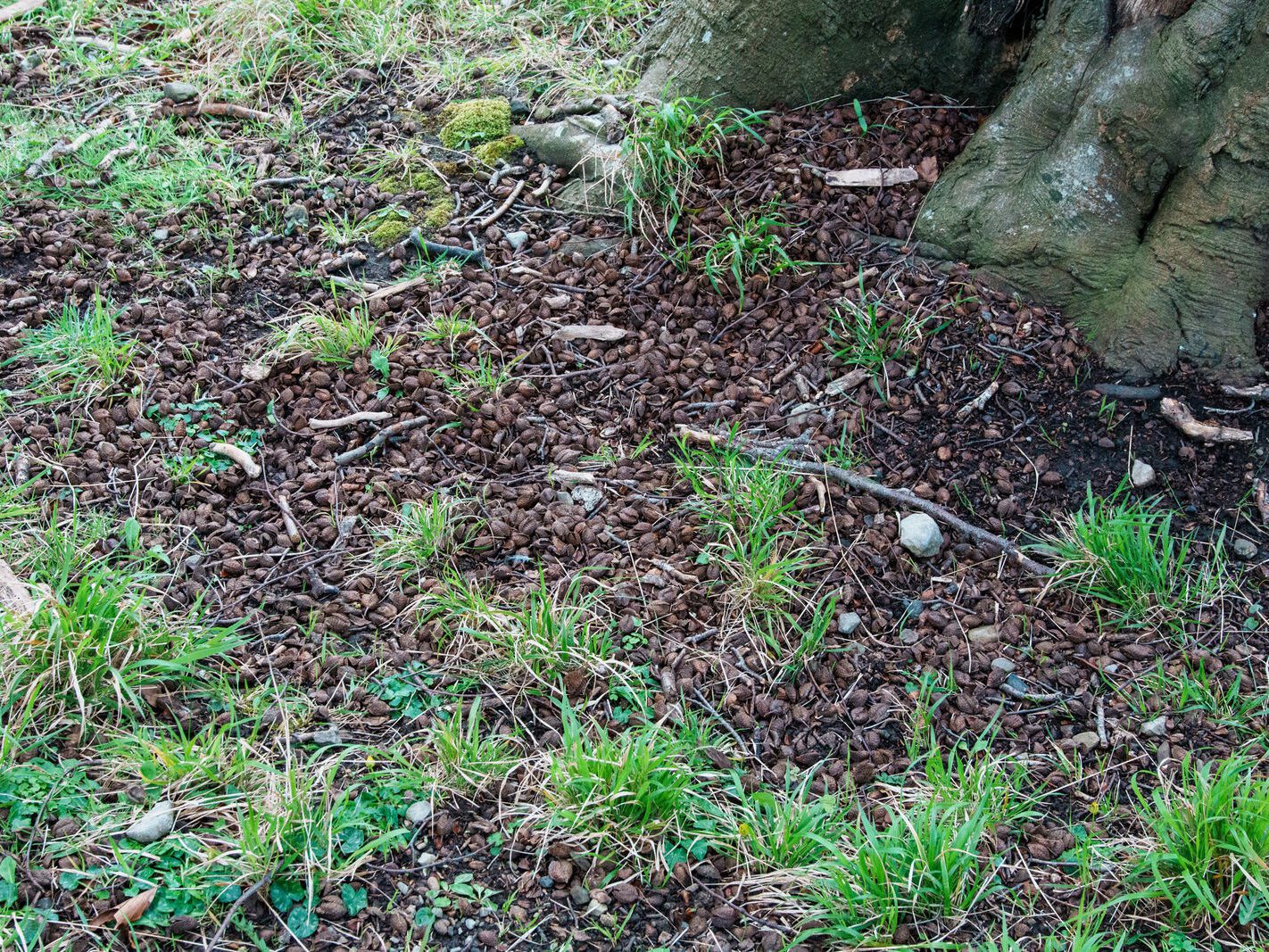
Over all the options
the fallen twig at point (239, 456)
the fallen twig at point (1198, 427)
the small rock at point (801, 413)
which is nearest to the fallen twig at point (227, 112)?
the fallen twig at point (239, 456)

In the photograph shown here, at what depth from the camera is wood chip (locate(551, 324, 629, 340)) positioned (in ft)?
11.2

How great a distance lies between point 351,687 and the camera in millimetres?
2586

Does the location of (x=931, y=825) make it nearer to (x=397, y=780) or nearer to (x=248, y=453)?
(x=397, y=780)

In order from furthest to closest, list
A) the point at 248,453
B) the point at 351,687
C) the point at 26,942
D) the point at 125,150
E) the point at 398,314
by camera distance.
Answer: the point at 125,150 < the point at 398,314 < the point at 248,453 < the point at 351,687 < the point at 26,942

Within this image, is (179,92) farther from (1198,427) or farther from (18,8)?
(1198,427)

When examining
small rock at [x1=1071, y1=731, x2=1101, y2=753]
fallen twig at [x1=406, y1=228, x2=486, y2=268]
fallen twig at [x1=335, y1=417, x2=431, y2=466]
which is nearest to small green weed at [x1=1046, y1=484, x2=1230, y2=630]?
small rock at [x1=1071, y1=731, x2=1101, y2=753]

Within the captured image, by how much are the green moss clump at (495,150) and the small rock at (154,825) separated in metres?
2.64

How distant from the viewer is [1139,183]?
3059 millimetres

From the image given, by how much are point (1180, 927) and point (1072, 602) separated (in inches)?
33.6

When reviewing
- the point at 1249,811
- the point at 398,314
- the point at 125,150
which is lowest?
the point at 1249,811

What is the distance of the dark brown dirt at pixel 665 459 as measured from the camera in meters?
2.47

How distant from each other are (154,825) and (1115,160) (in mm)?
3103

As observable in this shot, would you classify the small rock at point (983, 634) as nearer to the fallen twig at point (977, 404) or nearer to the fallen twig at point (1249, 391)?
Result: the fallen twig at point (977, 404)

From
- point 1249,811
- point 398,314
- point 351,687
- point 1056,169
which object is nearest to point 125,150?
point 398,314
